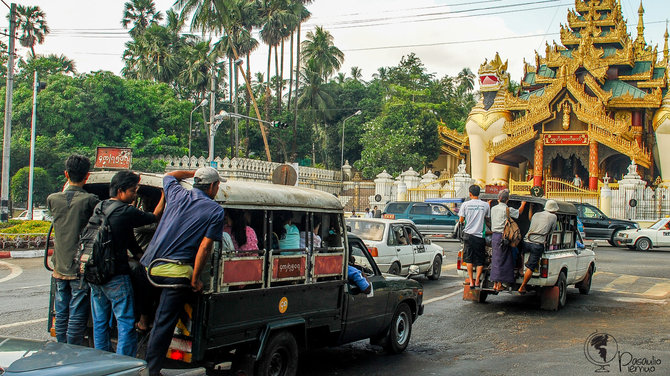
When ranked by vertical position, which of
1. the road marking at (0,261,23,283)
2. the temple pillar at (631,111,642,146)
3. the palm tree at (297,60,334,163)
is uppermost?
the palm tree at (297,60,334,163)

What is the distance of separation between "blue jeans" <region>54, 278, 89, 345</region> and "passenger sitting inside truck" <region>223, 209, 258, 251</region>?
126 cm

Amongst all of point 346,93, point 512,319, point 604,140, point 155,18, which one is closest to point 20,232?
point 512,319

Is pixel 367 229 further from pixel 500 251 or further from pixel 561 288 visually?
pixel 561 288

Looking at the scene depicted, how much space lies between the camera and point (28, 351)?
3592 millimetres

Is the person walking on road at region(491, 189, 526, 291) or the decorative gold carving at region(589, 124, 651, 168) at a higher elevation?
the decorative gold carving at region(589, 124, 651, 168)

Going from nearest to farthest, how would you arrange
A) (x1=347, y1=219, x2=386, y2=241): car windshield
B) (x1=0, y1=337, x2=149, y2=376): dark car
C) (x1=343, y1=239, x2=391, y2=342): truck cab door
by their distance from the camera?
(x1=0, y1=337, x2=149, y2=376): dark car, (x1=343, y1=239, x2=391, y2=342): truck cab door, (x1=347, y1=219, x2=386, y2=241): car windshield

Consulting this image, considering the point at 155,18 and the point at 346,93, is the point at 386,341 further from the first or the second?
the point at 346,93

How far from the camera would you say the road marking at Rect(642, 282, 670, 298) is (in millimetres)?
Result: 13336

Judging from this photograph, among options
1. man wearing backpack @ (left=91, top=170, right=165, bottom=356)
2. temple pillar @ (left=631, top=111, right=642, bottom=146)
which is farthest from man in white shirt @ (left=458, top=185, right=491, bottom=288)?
temple pillar @ (left=631, top=111, right=642, bottom=146)

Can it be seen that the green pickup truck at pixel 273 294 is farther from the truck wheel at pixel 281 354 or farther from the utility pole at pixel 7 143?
the utility pole at pixel 7 143

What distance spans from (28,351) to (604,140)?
40297 millimetres

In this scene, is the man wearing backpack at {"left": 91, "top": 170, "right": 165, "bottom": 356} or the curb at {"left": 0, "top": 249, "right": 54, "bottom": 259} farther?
the curb at {"left": 0, "top": 249, "right": 54, "bottom": 259}

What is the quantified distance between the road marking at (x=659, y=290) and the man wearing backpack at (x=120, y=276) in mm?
11386

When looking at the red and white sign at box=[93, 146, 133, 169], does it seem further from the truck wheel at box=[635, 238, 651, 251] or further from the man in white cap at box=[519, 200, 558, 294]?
the truck wheel at box=[635, 238, 651, 251]
